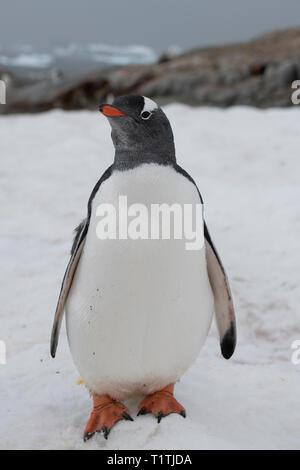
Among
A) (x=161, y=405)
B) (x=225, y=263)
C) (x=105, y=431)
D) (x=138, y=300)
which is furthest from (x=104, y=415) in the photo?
(x=225, y=263)

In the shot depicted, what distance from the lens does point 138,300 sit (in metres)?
1.75

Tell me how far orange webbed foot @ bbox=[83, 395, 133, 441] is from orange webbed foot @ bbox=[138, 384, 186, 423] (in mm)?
68

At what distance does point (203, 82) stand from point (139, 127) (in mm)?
9597

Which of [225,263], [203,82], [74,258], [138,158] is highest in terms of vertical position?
[203,82]

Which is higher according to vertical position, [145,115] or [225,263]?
[145,115]

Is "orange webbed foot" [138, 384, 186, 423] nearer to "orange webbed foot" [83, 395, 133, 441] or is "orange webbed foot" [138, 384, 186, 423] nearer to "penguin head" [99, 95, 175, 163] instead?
"orange webbed foot" [83, 395, 133, 441]

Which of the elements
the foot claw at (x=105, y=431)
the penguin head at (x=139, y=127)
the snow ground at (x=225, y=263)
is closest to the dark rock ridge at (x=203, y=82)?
the snow ground at (x=225, y=263)

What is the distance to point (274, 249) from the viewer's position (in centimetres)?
393

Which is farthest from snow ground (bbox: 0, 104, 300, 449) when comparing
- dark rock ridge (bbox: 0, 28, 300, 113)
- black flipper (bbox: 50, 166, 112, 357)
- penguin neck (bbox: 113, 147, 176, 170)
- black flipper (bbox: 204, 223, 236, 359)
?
dark rock ridge (bbox: 0, 28, 300, 113)

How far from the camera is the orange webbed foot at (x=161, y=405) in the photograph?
6.15ft

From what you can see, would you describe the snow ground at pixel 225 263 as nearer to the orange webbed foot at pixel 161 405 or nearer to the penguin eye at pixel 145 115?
the orange webbed foot at pixel 161 405

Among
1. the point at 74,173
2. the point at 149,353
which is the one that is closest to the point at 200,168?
the point at 74,173

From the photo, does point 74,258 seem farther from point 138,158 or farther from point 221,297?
point 221,297

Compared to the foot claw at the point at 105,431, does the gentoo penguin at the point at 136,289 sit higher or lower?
higher
